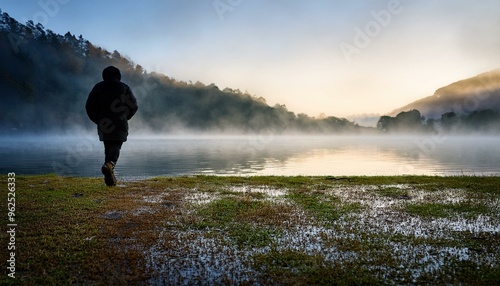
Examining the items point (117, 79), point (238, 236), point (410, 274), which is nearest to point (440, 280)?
point (410, 274)

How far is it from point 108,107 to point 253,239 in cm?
1025

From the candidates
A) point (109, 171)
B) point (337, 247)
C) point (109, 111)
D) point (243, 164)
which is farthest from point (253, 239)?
point (243, 164)

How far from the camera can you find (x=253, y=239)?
8086 millimetres

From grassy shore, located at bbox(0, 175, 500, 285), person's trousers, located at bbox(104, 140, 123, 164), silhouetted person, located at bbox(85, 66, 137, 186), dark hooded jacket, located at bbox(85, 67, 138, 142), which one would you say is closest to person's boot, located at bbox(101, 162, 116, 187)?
silhouetted person, located at bbox(85, 66, 137, 186)

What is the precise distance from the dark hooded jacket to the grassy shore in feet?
9.38

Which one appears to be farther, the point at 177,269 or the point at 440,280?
the point at 177,269

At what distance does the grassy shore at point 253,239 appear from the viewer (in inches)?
233

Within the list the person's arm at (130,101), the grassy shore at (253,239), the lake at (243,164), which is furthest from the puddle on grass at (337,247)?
the lake at (243,164)

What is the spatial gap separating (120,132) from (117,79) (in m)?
2.61

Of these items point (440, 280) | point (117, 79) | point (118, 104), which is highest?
point (117, 79)

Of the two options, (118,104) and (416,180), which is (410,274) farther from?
(416,180)

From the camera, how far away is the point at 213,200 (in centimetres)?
1355

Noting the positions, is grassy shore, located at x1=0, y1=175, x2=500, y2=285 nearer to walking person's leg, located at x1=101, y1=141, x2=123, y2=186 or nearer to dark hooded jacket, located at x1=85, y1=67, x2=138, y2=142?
walking person's leg, located at x1=101, y1=141, x2=123, y2=186

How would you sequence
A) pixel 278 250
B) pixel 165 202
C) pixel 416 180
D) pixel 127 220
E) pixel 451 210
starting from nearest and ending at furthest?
pixel 278 250, pixel 127 220, pixel 451 210, pixel 165 202, pixel 416 180
